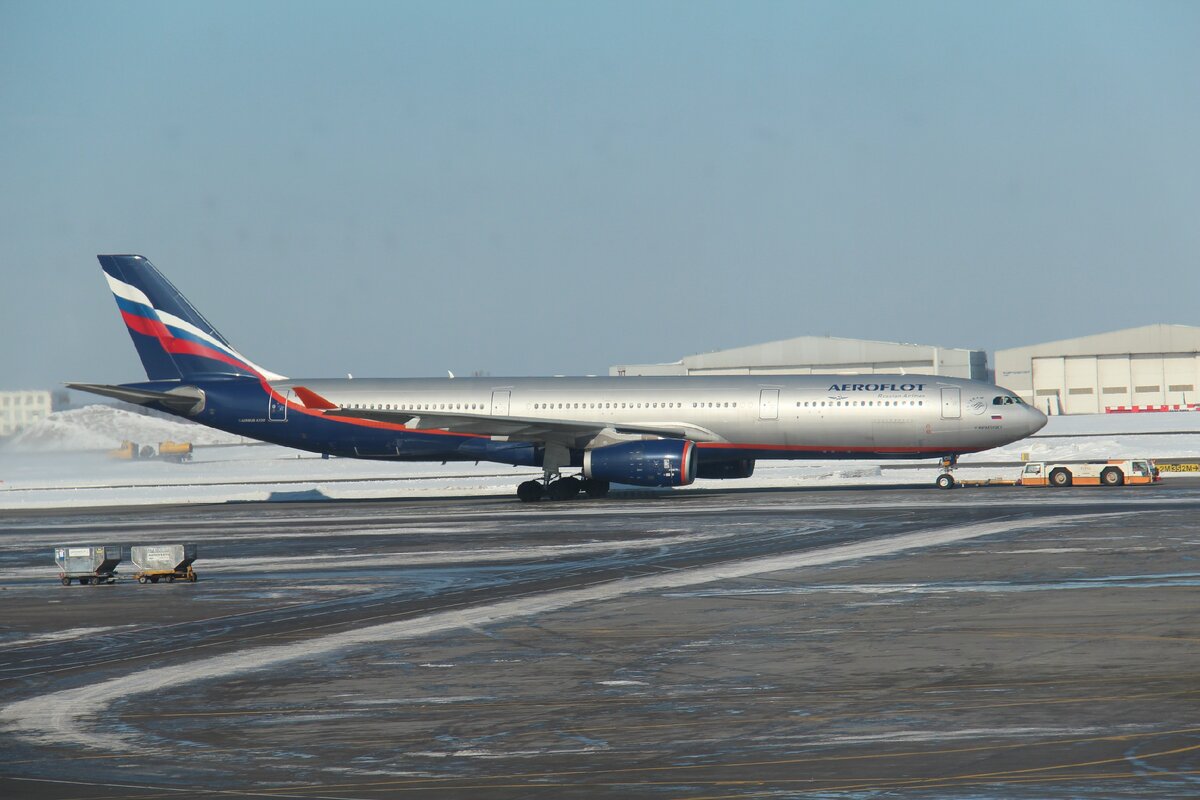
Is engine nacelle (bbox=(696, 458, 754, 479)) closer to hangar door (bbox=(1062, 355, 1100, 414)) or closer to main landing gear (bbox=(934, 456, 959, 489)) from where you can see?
main landing gear (bbox=(934, 456, 959, 489))

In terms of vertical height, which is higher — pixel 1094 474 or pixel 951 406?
pixel 951 406

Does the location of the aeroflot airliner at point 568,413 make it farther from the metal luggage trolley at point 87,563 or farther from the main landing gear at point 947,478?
the metal luggage trolley at point 87,563

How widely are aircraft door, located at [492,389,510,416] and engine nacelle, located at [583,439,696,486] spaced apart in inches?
218

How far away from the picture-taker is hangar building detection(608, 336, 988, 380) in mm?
106000

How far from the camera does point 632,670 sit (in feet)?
46.5

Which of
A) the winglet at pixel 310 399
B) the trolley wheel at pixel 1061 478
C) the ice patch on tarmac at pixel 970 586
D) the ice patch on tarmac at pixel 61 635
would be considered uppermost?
the winglet at pixel 310 399

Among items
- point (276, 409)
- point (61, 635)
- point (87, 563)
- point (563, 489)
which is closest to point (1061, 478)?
point (563, 489)

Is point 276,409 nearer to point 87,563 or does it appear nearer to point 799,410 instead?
point 799,410

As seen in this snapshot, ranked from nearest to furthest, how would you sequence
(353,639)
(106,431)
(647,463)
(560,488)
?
(353,639), (647,463), (560,488), (106,431)

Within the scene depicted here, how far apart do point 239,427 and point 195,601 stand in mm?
27464

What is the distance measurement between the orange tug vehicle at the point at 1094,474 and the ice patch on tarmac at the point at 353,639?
16.6m

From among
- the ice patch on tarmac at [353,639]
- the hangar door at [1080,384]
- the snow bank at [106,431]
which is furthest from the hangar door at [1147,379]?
the ice patch on tarmac at [353,639]

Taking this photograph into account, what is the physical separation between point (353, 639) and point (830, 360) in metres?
94.1

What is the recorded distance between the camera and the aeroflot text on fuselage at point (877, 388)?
42906mm
